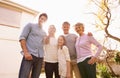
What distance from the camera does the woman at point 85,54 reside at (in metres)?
3.77

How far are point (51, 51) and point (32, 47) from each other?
2.01ft

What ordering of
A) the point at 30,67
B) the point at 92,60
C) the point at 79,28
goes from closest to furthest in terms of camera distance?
1. the point at 30,67
2. the point at 92,60
3. the point at 79,28

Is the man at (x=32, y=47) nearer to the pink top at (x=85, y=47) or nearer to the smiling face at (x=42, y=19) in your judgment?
the smiling face at (x=42, y=19)

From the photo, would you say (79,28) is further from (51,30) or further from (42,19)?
(42,19)

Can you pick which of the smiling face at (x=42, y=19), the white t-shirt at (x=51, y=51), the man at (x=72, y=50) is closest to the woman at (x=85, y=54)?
the man at (x=72, y=50)

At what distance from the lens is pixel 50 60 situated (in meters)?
4.08

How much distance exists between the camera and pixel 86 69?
3.80 m

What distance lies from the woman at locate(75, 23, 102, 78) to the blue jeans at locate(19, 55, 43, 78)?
744 mm

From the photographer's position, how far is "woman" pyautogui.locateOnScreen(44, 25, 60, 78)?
4.08m

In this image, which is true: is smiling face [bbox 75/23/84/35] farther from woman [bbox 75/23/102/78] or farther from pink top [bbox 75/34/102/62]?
pink top [bbox 75/34/102/62]

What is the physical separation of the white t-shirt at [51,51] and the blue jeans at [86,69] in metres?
0.51

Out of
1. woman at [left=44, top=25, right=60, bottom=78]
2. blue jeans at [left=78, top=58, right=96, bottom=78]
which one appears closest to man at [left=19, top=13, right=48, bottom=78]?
woman at [left=44, top=25, right=60, bottom=78]

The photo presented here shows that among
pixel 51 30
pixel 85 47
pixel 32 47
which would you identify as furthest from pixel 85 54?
pixel 32 47

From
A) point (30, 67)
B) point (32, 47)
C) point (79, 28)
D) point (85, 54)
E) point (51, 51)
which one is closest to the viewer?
point (30, 67)
